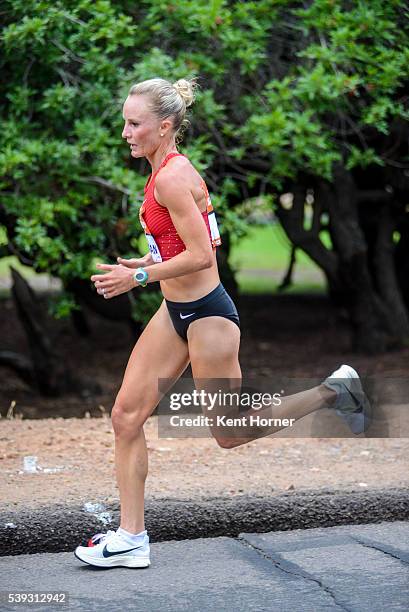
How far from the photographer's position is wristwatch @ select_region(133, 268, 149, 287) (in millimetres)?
4082

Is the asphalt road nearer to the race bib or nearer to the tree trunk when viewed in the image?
the race bib

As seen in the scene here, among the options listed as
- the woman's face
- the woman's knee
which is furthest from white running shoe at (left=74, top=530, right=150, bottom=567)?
the woman's face

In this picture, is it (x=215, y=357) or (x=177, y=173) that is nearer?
(x=177, y=173)

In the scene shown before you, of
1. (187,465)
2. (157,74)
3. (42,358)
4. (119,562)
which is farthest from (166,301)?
(42,358)

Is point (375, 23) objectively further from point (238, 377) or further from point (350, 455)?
point (238, 377)

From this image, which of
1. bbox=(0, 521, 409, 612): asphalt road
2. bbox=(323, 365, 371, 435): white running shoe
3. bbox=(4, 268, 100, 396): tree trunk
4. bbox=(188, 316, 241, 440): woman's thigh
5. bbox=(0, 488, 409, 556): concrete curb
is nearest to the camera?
bbox=(0, 521, 409, 612): asphalt road

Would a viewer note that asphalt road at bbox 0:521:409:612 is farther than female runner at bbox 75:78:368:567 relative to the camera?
No

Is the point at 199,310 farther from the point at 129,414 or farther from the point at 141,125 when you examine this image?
the point at 141,125

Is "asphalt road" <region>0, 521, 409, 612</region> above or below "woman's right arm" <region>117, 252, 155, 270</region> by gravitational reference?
below

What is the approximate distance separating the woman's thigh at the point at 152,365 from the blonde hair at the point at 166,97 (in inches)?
32.7

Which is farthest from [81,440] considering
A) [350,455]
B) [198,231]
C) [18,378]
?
[18,378]

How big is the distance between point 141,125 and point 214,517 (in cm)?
194

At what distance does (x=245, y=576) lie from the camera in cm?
438

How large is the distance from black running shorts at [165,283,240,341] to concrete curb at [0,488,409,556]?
1008 mm
